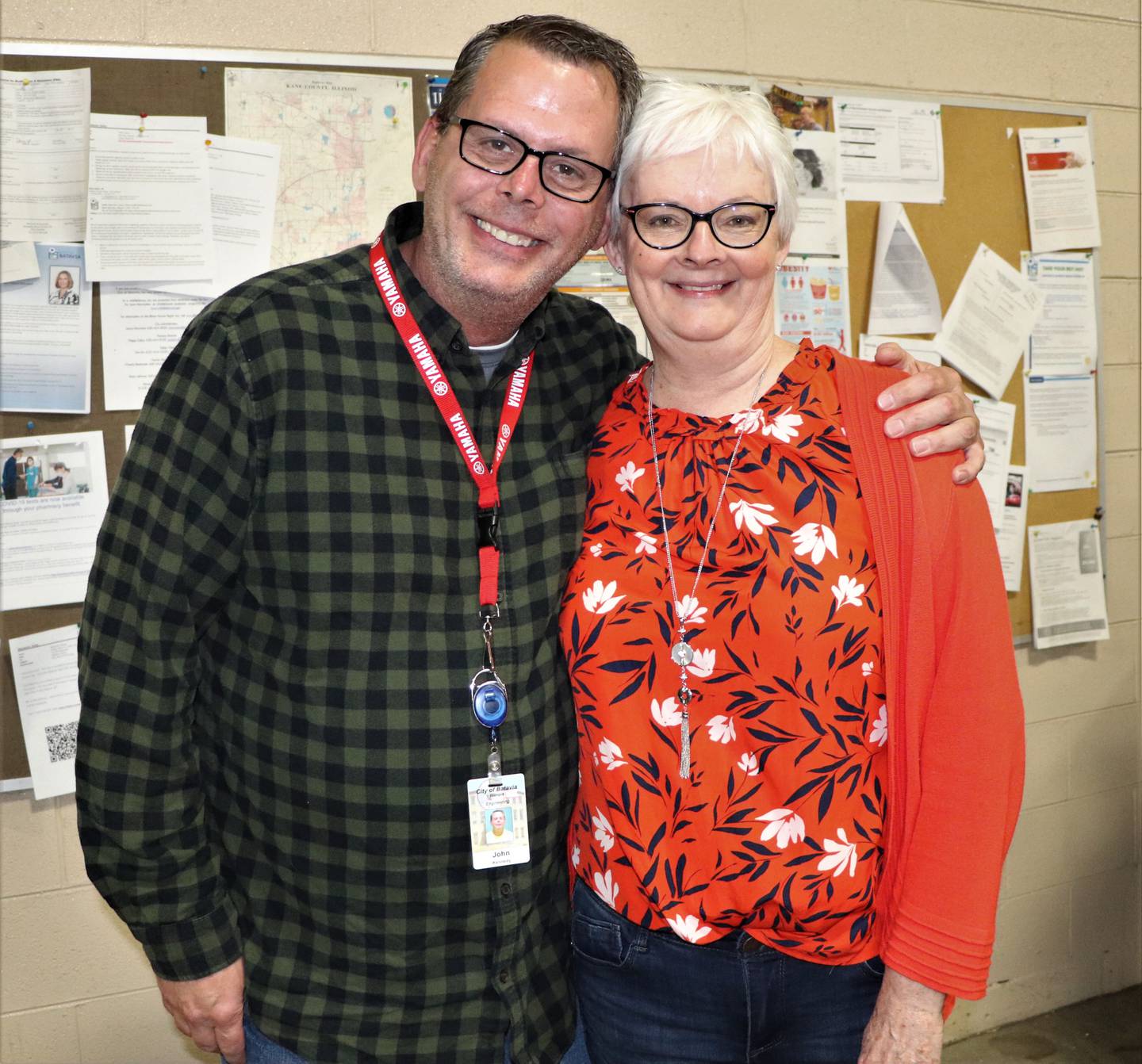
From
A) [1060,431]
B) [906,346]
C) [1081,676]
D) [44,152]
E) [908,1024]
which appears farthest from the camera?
[1081,676]

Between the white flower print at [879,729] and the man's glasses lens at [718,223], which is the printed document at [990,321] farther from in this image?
the white flower print at [879,729]

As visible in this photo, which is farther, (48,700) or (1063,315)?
(1063,315)

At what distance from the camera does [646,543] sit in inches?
53.8

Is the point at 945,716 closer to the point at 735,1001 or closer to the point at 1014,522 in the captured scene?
the point at 735,1001

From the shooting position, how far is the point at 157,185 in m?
2.05

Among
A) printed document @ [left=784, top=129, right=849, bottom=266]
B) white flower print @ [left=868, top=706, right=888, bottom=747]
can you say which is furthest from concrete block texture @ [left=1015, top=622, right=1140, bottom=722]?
white flower print @ [left=868, top=706, right=888, bottom=747]

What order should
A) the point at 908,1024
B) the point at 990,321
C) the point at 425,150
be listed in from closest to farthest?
1. the point at 908,1024
2. the point at 425,150
3. the point at 990,321

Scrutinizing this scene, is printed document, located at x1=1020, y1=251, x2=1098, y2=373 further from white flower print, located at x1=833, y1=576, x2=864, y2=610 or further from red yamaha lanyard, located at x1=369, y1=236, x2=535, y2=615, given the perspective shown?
red yamaha lanyard, located at x1=369, y1=236, x2=535, y2=615

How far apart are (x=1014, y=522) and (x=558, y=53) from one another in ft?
6.78

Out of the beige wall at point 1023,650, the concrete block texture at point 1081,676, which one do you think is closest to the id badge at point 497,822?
the beige wall at point 1023,650

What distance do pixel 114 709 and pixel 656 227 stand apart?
3.03 feet

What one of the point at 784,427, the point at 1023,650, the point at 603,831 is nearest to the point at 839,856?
the point at 603,831

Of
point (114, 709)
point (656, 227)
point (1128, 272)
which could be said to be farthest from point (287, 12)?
point (1128, 272)

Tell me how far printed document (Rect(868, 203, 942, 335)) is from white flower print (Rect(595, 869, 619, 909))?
5.84 ft
